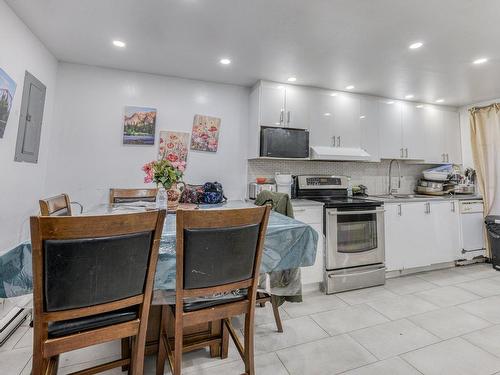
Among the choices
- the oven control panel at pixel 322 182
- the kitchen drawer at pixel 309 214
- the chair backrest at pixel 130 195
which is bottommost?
the kitchen drawer at pixel 309 214

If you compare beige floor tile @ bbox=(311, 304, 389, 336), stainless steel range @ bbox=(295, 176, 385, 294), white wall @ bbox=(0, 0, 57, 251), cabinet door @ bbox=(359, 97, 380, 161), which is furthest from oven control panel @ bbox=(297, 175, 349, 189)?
white wall @ bbox=(0, 0, 57, 251)

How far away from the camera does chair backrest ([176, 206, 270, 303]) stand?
1.10 meters

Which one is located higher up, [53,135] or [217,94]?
[217,94]

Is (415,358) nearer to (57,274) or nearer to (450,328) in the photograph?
(450,328)

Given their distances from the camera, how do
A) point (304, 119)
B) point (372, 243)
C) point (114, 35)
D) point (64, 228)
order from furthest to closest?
point (304, 119)
point (372, 243)
point (114, 35)
point (64, 228)

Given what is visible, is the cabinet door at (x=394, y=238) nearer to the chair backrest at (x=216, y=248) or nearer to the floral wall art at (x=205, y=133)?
the floral wall art at (x=205, y=133)

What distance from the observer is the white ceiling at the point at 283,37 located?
180 cm

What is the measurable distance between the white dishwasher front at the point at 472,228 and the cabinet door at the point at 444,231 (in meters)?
0.11

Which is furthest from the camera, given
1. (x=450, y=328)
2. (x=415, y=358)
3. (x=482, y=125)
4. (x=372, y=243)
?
(x=482, y=125)

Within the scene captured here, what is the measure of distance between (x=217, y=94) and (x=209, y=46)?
920 mm

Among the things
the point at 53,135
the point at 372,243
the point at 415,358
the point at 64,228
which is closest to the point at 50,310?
the point at 64,228

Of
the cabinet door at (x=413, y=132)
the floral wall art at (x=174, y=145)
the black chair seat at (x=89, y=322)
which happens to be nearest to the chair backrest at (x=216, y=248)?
the black chair seat at (x=89, y=322)

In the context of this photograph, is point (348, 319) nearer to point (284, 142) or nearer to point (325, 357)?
point (325, 357)

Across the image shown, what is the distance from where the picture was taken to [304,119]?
3.21m
